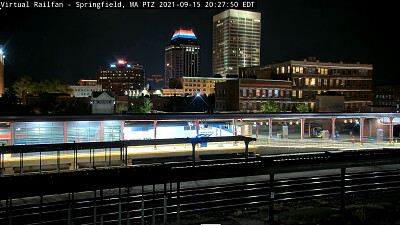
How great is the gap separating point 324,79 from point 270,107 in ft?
60.8

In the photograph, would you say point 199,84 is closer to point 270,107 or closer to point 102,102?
point 270,107

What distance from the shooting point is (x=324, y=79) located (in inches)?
2817

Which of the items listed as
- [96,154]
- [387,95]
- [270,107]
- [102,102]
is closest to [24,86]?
[102,102]

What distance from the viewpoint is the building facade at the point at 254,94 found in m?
62.1

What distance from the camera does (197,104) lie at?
104 meters

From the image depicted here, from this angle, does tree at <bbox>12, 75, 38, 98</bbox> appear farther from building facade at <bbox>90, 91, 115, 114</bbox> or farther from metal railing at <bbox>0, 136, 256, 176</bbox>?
metal railing at <bbox>0, 136, 256, 176</bbox>

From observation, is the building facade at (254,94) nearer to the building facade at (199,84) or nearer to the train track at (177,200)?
the train track at (177,200)

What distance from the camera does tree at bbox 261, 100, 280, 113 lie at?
60.0m

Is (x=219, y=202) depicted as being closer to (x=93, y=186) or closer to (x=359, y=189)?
(x=93, y=186)

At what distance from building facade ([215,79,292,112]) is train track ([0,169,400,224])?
47168 millimetres

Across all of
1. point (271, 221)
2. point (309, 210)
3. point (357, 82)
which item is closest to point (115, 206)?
Answer: point (271, 221)

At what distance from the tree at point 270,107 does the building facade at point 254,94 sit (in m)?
1.26

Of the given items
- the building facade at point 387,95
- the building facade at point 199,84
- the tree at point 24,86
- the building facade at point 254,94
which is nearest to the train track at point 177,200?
the building facade at point 254,94

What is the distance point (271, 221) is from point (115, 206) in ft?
15.4
